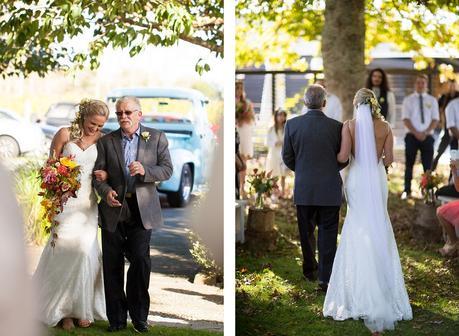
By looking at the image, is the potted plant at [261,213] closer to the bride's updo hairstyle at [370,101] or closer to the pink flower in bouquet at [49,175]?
the bride's updo hairstyle at [370,101]

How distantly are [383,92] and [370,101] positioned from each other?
0.37 feet

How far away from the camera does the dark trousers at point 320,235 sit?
415 centimetres

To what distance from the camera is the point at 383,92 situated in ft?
13.0

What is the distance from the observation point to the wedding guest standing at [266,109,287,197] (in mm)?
4102

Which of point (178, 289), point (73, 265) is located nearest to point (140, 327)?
point (178, 289)

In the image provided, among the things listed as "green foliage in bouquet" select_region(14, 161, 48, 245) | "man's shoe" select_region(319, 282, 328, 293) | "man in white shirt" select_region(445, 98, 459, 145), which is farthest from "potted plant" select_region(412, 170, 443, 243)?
"green foliage in bouquet" select_region(14, 161, 48, 245)

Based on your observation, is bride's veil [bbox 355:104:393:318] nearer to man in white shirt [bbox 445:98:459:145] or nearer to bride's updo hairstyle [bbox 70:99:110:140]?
man in white shirt [bbox 445:98:459:145]

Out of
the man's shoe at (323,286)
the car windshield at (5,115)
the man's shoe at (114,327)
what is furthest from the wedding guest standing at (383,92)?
the car windshield at (5,115)

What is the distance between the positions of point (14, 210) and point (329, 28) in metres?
3.88

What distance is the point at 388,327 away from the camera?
13.6ft

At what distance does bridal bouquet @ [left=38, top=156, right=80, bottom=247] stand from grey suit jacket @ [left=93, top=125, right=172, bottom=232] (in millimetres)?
130

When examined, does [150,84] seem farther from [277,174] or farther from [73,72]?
[277,174]

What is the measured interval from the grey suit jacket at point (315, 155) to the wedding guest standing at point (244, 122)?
21cm

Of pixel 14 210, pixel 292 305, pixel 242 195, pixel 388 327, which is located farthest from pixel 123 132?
pixel 14 210
